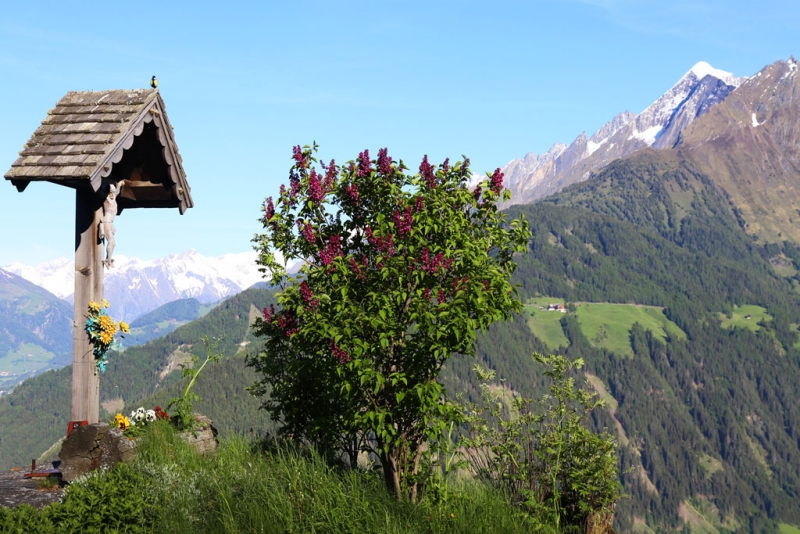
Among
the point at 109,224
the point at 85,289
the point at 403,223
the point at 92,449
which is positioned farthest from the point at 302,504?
the point at 109,224

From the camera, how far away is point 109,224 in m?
15.4

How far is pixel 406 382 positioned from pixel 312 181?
172 inches

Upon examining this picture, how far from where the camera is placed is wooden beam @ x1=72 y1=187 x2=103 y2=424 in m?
15.0

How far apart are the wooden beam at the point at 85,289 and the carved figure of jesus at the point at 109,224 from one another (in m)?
0.10

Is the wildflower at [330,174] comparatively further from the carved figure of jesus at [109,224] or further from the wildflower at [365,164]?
the carved figure of jesus at [109,224]

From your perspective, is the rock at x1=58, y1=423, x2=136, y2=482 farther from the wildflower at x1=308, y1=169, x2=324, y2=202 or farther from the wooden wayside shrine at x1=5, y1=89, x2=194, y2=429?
the wildflower at x1=308, y1=169, x2=324, y2=202

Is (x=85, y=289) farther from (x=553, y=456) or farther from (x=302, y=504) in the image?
(x=553, y=456)

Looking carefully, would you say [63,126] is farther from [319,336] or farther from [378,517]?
[378,517]

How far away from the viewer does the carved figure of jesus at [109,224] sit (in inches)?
603

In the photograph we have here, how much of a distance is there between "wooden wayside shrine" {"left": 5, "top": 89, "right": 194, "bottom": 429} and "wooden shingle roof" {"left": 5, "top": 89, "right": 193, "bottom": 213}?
0.02 metres

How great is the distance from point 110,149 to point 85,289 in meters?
2.86

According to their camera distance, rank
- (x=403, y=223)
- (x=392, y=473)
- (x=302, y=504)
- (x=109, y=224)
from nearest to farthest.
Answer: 1. (x=302, y=504)
2. (x=403, y=223)
3. (x=392, y=473)
4. (x=109, y=224)

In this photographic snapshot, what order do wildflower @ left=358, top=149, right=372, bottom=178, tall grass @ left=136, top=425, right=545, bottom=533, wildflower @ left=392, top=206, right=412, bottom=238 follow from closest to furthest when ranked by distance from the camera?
tall grass @ left=136, top=425, right=545, bottom=533, wildflower @ left=392, top=206, right=412, bottom=238, wildflower @ left=358, top=149, right=372, bottom=178

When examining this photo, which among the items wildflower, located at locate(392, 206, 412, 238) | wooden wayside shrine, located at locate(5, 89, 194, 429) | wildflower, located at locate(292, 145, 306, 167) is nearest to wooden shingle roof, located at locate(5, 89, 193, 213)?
wooden wayside shrine, located at locate(5, 89, 194, 429)
